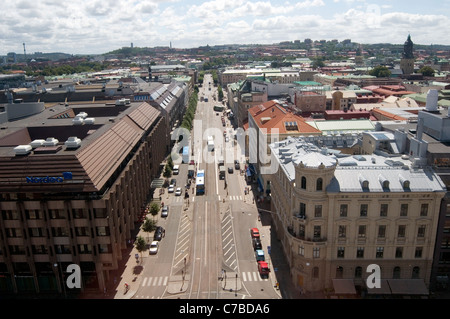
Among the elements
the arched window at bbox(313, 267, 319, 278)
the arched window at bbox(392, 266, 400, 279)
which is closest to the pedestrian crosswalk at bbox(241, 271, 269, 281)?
the arched window at bbox(313, 267, 319, 278)

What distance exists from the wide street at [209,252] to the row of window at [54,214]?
1539cm

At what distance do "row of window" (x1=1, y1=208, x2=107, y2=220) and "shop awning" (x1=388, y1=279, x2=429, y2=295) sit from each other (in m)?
50.3

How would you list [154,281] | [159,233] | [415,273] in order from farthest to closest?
1. [159,233]
2. [154,281]
3. [415,273]

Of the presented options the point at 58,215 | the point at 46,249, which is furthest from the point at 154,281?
the point at 58,215

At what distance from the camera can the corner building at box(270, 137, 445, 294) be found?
6212 centimetres

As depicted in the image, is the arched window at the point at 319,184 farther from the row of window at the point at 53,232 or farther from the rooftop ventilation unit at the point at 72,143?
the rooftop ventilation unit at the point at 72,143

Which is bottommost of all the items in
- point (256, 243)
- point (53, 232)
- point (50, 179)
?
point (256, 243)

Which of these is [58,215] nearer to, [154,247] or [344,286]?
[154,247]

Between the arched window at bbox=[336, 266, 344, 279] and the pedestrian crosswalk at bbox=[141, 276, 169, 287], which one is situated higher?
the arched window at bbox=[336, 266, 344, 279]

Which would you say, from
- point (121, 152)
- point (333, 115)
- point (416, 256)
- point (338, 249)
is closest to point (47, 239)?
point (121, 152)

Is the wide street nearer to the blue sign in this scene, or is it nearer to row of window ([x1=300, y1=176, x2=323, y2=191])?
row of window ([x1=300, y1=176, x2=323, y2=191])

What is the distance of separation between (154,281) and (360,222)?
38.9m

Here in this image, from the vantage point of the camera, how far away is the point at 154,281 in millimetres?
71938

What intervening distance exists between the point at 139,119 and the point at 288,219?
61948mm
